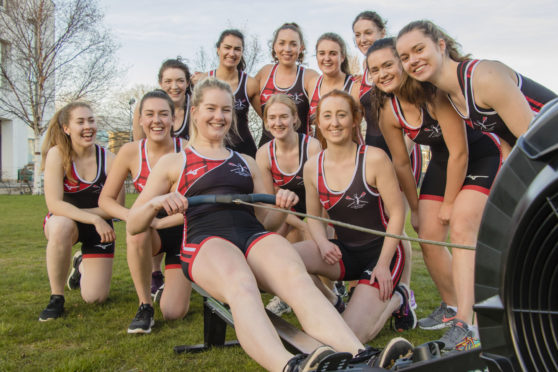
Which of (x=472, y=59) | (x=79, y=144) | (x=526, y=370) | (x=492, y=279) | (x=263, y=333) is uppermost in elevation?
(x=472, y=59)

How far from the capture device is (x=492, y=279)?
4.50 ft

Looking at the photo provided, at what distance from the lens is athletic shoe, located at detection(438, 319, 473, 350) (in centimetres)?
269

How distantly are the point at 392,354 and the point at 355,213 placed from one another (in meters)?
1.53

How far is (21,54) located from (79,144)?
19.6 metres

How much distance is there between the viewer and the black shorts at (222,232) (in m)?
2.71

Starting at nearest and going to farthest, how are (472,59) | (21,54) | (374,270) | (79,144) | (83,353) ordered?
(472,59) → (83,353) → (374,270) → (79,144) → (21,54)

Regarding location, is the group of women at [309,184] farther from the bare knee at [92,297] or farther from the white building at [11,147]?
the white building at [11,147]

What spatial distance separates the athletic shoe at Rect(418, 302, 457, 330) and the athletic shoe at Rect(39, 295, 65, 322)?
8.61 feet

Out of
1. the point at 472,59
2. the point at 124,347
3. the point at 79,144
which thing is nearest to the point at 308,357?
Result: the point at 124,347

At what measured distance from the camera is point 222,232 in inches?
111

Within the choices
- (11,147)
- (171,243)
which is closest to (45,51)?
(11,147)

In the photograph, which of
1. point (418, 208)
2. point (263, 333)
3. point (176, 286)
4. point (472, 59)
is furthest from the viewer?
point (176, 286)

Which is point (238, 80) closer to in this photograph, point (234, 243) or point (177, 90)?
point (177, 90)

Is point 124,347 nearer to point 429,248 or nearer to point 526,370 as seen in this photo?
point 429,248
